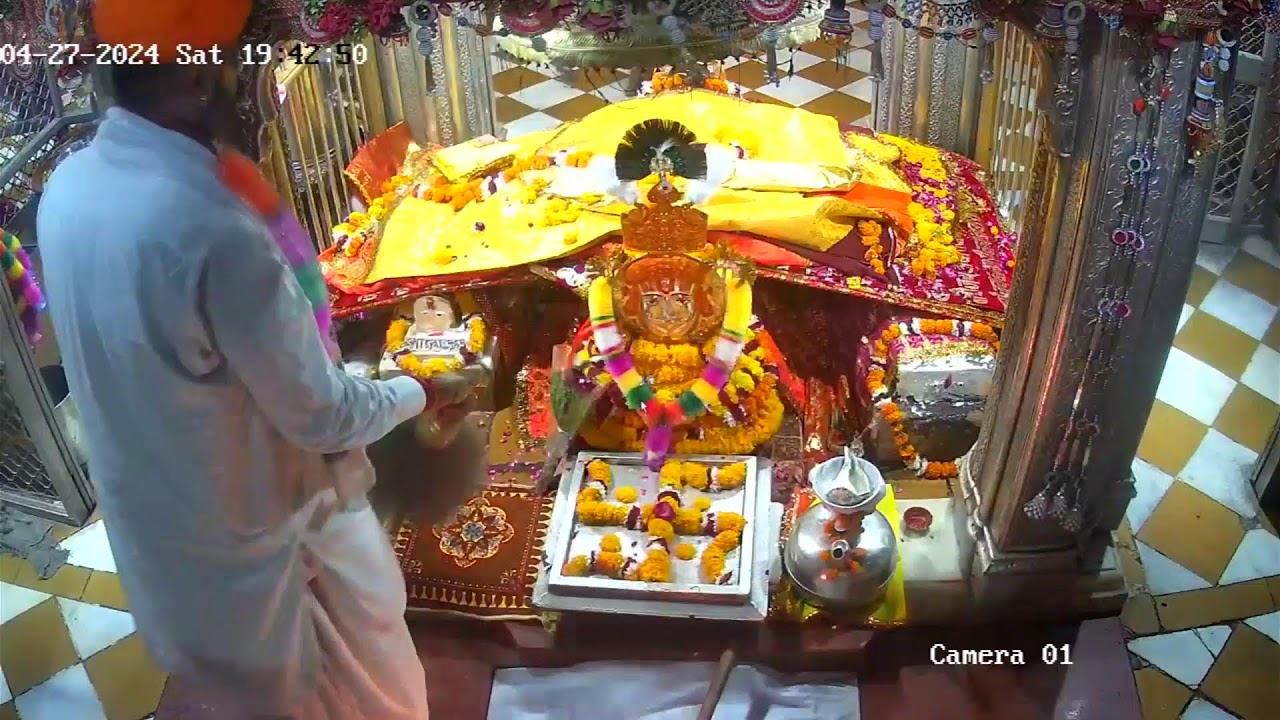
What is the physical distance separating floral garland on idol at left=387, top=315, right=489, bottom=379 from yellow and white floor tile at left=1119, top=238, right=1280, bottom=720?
77.0 inches

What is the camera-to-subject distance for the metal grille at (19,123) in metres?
2.76

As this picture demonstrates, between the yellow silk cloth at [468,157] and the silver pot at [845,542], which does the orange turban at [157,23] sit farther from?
the yellow silk cloth at [468,157]

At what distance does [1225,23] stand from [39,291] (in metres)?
2.81

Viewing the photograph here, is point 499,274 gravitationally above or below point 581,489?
above

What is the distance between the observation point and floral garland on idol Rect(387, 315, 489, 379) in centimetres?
357

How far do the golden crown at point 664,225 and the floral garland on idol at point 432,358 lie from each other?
1.98 ft

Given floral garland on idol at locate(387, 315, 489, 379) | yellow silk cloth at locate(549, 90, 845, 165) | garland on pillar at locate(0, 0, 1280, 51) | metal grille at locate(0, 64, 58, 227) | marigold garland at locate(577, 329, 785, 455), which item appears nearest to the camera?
garland on pillar at locate(0, 0, 1280, 51)

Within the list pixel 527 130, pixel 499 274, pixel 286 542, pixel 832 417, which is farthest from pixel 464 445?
pixel 527 130

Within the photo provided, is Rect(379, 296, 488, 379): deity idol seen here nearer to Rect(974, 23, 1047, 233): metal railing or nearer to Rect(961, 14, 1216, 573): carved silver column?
Rect(961, 14, 1216, 573): carved silver column

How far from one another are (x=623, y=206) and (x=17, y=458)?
1923mm

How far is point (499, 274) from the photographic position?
370 centimetres

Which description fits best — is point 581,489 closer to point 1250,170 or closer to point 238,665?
point 238,665

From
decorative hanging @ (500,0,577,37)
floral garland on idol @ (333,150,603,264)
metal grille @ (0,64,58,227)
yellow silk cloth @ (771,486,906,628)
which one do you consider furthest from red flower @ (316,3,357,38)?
floral garland on idol @ (333,150,603,264)

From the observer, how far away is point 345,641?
2.17m
